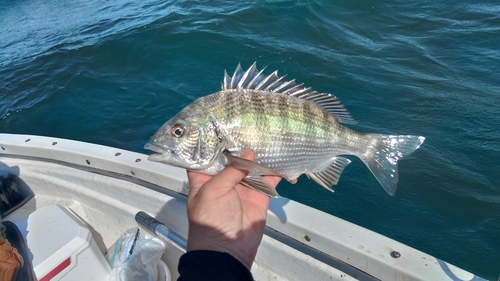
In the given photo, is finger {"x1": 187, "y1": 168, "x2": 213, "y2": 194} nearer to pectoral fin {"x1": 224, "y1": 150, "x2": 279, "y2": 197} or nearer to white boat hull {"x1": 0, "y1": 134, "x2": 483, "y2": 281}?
pectoral fin {"x1": 224, "y1": 150, "x2": 279, "y2": 197}

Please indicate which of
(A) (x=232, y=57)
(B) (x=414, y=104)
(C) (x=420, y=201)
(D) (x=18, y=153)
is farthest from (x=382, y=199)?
(A) (x=232, y=57)

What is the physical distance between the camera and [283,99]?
2195 millimetres

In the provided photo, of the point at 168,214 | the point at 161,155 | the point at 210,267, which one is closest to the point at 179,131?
the point at 161,155

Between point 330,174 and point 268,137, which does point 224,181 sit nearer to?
point 268,137

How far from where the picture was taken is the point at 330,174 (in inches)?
94.8

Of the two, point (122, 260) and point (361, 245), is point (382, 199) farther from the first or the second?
point (122, 260)

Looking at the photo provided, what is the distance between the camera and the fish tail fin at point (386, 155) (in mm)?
2377

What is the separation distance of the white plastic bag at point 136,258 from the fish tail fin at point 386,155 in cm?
187

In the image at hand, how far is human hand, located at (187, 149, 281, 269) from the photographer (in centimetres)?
158

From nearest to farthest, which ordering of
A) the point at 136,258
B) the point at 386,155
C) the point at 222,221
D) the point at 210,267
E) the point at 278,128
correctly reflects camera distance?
the point at 210,267 → the point at 222,221 → the point at 278,128 → the point at 386,155 → the point at 136,258

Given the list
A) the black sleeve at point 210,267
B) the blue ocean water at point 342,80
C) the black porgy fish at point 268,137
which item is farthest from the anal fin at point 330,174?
the blue ocean water at point 342,80

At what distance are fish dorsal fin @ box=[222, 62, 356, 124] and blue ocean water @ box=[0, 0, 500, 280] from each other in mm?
1987

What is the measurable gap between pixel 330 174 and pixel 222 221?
1038mm

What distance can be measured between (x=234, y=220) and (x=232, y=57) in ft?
20.4
